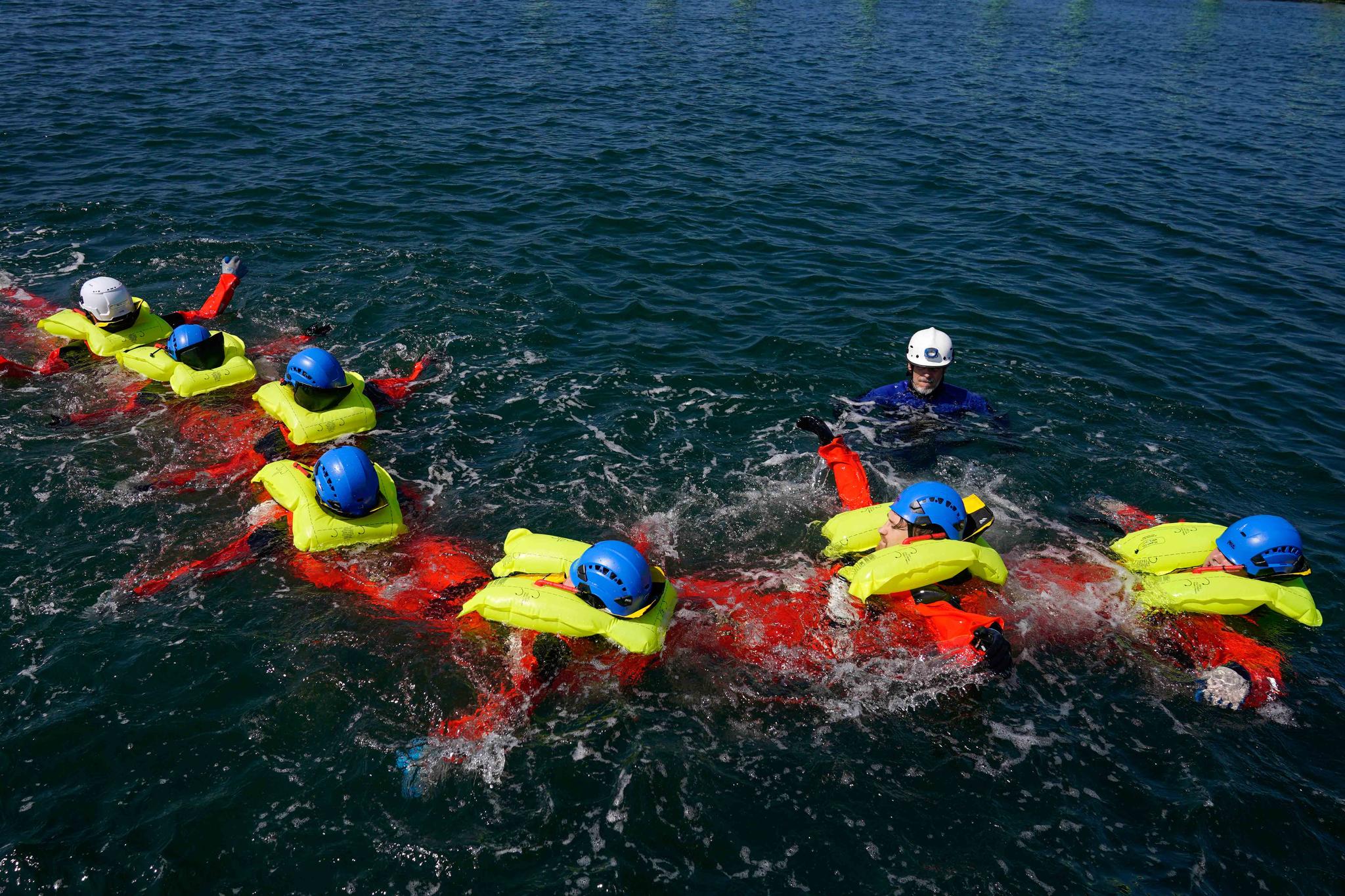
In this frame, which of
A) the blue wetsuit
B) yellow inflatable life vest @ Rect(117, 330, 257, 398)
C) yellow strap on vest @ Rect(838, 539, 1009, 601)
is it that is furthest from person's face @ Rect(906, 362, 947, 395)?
yellow inflatable life vest @ Rect(117, 330, 257, 398)

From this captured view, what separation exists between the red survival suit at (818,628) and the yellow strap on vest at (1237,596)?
2.02m

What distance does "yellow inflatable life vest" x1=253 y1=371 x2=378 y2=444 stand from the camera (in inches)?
443

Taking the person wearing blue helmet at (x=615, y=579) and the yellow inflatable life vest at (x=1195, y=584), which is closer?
the person wearing blue helmet at (x=615, y=579)

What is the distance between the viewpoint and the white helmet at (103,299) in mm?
12977

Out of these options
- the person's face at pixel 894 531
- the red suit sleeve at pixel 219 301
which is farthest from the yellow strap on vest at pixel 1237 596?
the red suit sleeve at pixel 219 301

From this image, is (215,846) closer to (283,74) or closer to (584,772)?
(584,772)

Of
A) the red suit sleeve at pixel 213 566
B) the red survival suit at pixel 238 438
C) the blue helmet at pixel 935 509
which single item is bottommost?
the red suit sleeve at pixel 213 566

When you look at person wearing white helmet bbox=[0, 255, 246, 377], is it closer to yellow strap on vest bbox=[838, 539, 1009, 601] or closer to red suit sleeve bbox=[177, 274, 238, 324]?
red suit sleeve bbox=[177, 274, 238, 324]

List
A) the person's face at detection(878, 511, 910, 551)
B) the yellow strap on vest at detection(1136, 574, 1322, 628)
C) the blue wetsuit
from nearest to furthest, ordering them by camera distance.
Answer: the yellow strap on vest at detection(1136, 574, 1322, 628)
the person's face at detection(878, 511, 910, 551)
the blue wetsuit

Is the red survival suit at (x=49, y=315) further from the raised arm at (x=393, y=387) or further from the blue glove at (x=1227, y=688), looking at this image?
the blue glove at (x=1227, y=688)

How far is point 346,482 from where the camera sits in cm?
932

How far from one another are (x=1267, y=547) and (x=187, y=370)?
13.9 m

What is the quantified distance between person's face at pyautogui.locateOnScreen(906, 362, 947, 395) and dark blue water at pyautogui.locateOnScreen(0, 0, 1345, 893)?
74 centimetres

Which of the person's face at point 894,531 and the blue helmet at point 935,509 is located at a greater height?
the blue helmet at point 935,509
